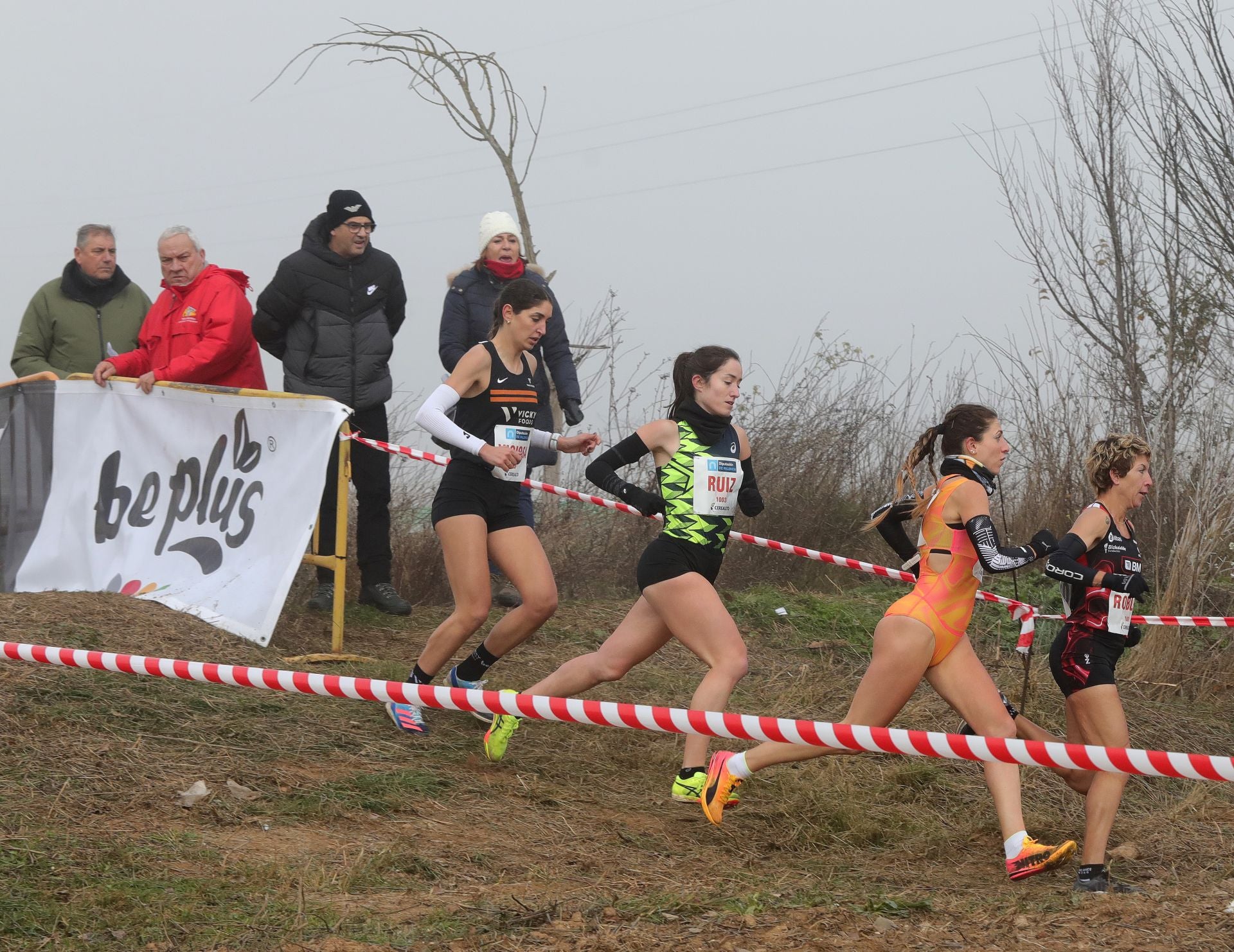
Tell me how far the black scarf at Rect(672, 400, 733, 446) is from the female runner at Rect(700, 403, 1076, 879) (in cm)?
88

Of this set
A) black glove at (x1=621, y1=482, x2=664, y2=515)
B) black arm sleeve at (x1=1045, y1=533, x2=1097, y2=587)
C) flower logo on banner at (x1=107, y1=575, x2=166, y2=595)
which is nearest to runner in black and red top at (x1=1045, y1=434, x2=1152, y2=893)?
black arm sleeve at (x1=1045, y1=533, x2=1097, y2=587)

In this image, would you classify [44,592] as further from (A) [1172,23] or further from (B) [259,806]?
(A) [1172,23]

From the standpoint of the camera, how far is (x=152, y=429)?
8.26 meters

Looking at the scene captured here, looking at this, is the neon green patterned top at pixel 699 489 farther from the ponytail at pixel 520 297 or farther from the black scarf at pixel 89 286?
the black scarf at pixel 89 286

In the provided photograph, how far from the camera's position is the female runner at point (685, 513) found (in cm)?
545

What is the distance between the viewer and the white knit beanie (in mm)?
8344

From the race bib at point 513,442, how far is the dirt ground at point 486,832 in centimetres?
124

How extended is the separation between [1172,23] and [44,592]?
9.41m

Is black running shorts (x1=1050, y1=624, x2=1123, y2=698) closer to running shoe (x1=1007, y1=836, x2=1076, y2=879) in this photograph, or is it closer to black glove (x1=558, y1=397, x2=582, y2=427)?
running shoe (x1=1007, y1=836, x2=1076, y2=879)

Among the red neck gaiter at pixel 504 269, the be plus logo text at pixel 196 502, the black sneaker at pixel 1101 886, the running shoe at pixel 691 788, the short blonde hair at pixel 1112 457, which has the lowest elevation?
the running shoe at pixel 691 788

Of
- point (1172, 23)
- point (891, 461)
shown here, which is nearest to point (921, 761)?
point (891, 461)

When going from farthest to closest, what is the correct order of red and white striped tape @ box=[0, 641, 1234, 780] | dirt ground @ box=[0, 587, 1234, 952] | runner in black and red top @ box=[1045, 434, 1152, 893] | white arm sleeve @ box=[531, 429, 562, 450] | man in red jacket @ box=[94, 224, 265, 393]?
man in red jacket @ box=[94, 224, 265, 393], white arm sleeve @ box=[531, 429, 562, 450], runner in black and red top @ box=[1045, 434, 1152, 893], dirt ground @ box=[0, 587, 1234, 952], red and white striped tape @ box=[0, 641, 1234, 780]

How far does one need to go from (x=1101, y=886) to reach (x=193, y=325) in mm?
5815

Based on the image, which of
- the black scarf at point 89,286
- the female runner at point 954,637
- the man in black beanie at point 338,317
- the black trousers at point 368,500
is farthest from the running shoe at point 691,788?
the black scarf at point 89,286
